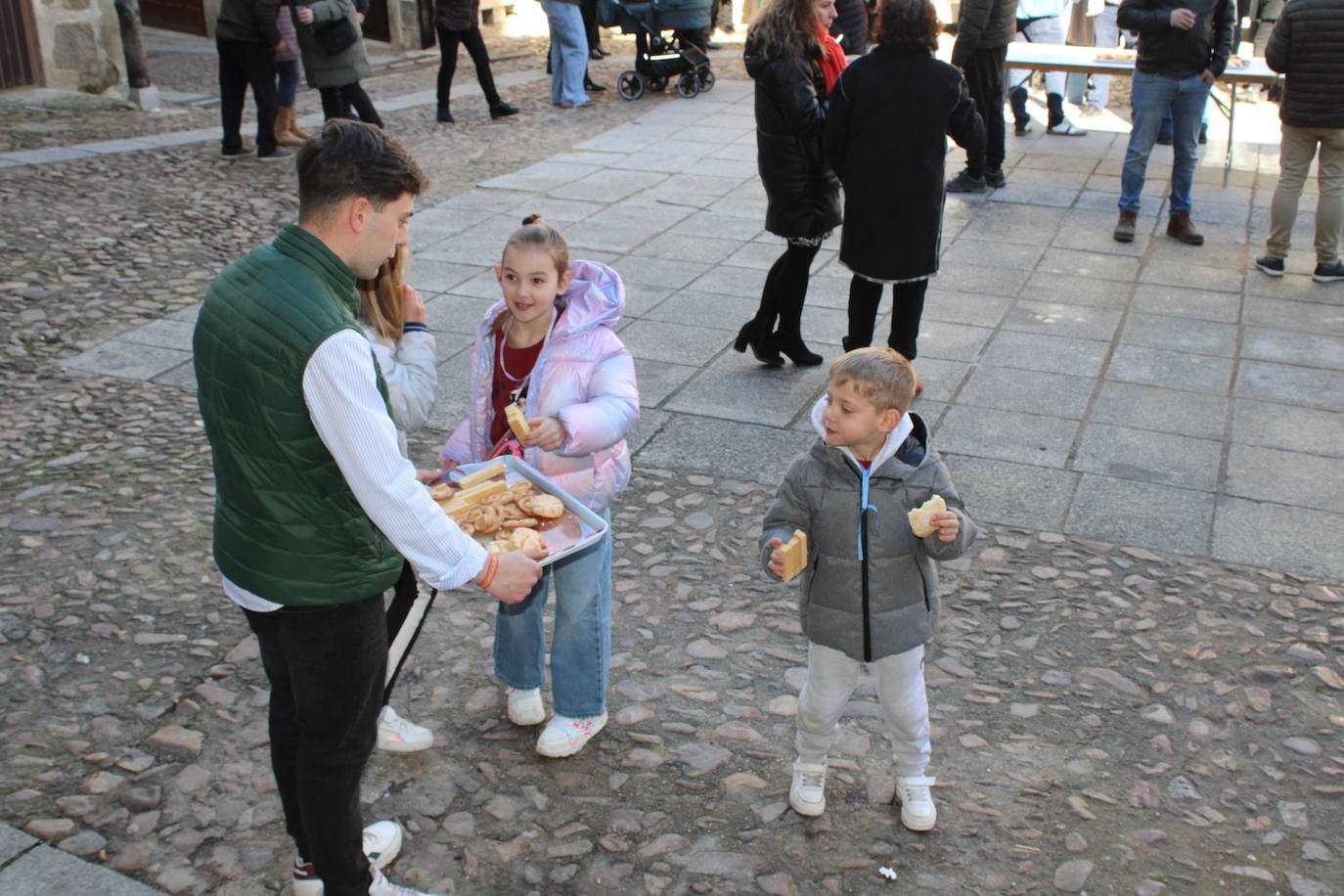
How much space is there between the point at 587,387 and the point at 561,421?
177 millimetres

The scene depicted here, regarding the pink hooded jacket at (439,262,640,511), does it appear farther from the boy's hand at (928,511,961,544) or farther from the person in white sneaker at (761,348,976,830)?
the boy's hand at (928,511,961,544)

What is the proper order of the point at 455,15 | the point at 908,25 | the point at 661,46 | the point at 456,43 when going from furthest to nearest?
the point at 661,46, the point at 456,43, the point at 455,15, the point at 908,25

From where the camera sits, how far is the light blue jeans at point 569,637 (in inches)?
142

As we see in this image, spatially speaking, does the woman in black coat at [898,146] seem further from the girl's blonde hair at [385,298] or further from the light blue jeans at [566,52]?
the light blue jeans at [566,52]

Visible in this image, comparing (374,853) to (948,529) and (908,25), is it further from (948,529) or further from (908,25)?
(908,25)

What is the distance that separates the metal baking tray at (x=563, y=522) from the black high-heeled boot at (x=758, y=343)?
11.0ft

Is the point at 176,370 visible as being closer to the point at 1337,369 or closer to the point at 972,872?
the point at 972,872

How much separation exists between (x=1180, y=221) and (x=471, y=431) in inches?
264

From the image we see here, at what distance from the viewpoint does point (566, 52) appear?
43.5 ft

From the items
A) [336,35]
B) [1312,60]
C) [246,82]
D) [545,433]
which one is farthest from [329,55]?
[545,433]

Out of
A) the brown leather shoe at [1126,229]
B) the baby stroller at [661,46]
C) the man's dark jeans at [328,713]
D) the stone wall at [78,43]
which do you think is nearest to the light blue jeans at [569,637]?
the man's dark jeans at [328,713]

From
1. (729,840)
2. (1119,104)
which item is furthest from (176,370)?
(1119,104)

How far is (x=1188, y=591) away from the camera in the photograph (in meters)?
4.62

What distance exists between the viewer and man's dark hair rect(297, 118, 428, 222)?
2525mm
